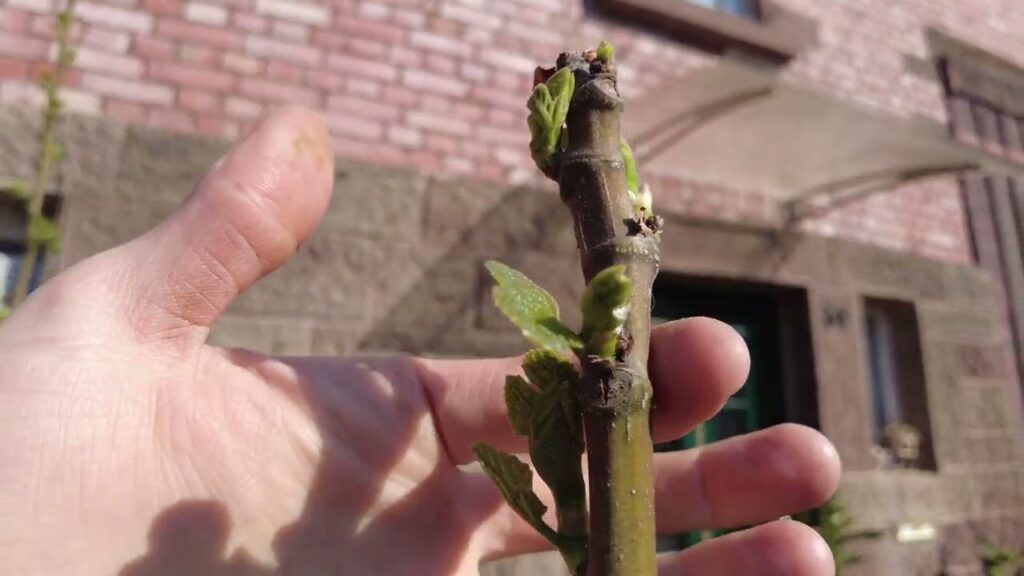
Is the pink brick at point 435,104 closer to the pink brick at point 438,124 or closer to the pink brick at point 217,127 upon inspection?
the pink brick at point 438,124

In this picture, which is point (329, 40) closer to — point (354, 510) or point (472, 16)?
point (472, 16)

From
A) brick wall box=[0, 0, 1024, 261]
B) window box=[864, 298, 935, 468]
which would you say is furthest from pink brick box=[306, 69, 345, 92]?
window box=[864, 298, 935, 468]

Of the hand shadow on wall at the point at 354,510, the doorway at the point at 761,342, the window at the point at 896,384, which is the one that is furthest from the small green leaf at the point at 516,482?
the window at the point at 896,384

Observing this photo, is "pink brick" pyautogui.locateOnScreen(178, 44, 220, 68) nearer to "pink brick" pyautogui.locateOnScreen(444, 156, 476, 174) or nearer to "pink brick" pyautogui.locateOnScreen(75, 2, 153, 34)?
"pink brick" pyautogui.locateOnScreen(75, 2, 153, 34)

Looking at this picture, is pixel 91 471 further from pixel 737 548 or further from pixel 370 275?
pixel 370 275

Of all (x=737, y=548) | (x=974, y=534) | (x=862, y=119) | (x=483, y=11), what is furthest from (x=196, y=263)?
(x=974, y=534)

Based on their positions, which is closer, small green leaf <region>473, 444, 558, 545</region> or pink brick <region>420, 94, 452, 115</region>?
small green leaf <region>473, 444, 558, 545</region>
